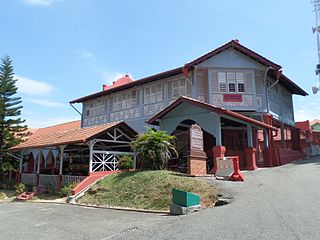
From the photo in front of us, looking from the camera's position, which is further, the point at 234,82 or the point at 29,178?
the point at 29,178

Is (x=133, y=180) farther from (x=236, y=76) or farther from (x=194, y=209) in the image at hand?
(x=236, y=76)

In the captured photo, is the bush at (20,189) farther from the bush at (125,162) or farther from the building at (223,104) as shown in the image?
the bush at (125,162)

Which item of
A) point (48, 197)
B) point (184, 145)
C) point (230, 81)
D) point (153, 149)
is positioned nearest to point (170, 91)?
point (184, 145)

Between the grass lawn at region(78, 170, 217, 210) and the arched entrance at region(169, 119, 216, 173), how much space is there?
3.79 meters

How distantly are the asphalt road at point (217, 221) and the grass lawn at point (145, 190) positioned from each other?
0.73 meters

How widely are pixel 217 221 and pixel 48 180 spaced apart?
12.5m

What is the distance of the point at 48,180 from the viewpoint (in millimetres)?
16344

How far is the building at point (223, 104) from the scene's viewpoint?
1479 centimetres

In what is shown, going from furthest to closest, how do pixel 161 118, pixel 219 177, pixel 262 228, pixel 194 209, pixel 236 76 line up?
pixel 236 76, pixel 161 118, pixel 219 177, pixel 194 209, pixel 262 228

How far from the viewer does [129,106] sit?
22203mm

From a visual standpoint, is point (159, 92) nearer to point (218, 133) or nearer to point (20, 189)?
point (218, 133)

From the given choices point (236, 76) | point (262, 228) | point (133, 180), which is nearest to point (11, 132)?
point (133, 180)

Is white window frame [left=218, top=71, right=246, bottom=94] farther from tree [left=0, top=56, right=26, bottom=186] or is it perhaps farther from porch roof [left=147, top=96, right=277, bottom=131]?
tree [left=0, top=56, right=26, bottom=186]

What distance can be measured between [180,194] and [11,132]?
19404 millimetres
